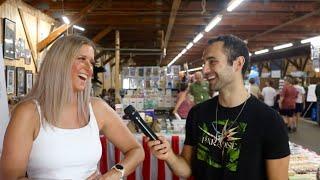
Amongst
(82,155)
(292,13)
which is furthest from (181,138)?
(292,13)

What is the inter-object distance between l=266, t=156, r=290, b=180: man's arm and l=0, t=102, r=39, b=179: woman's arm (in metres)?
1.14

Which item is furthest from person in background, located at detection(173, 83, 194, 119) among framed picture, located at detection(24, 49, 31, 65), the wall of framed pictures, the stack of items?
the stack of items

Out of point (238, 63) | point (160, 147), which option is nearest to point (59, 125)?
point (160, 147)

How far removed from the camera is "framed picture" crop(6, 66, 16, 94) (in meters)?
6.81

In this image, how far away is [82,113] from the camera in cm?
206

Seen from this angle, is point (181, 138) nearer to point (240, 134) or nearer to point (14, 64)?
point (240, 134)

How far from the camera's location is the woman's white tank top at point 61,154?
1.85m

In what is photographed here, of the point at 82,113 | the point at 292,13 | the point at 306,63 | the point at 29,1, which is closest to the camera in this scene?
the point at 82,113

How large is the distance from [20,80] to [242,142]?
6.41 metres

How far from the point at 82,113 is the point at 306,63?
27089mm

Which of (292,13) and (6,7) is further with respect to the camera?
(292,13)

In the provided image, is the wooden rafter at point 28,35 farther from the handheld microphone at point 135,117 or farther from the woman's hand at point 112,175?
the handheld microphone at point 135,117

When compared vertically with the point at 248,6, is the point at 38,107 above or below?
below

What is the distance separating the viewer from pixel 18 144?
1800 mm
